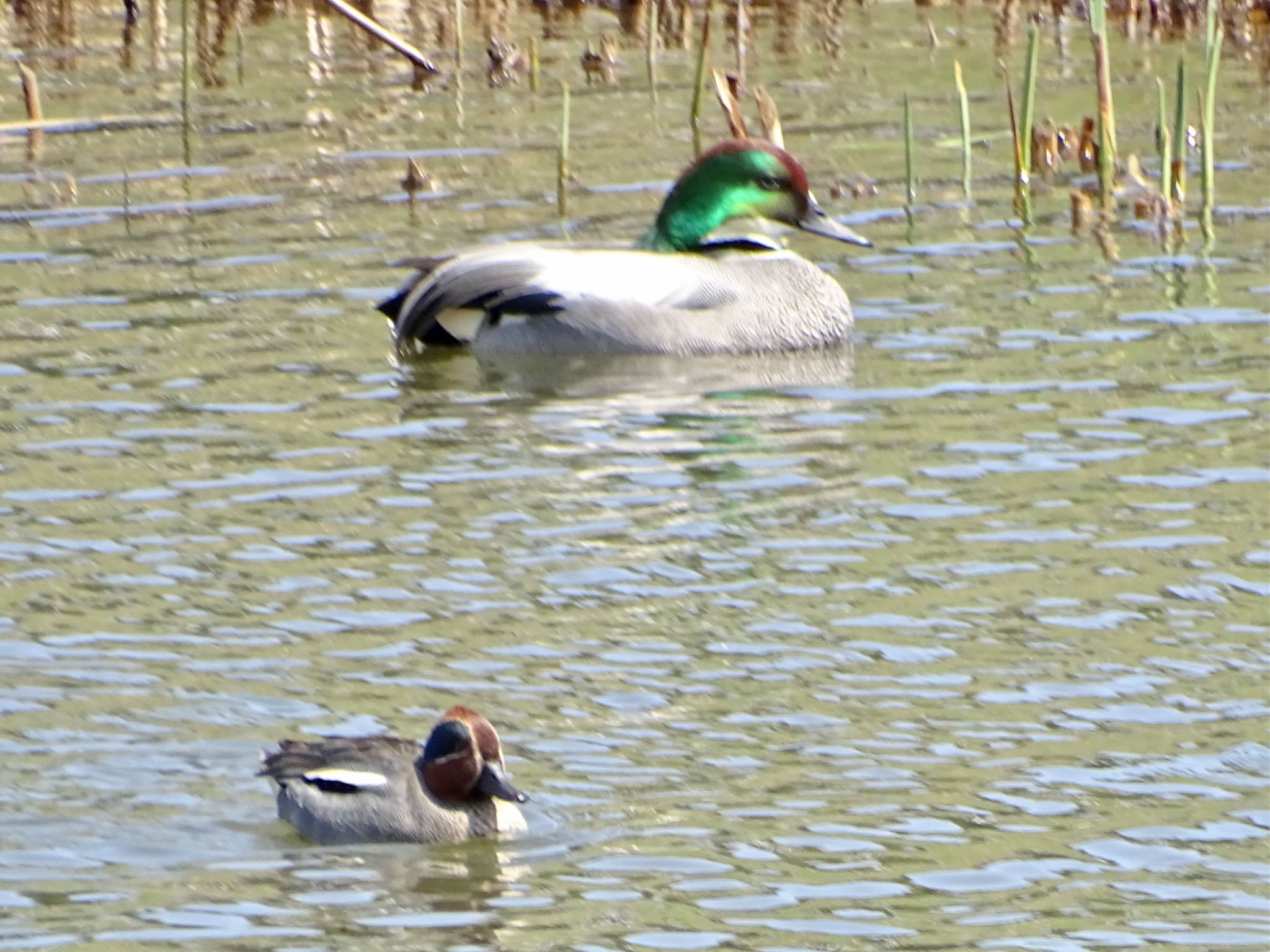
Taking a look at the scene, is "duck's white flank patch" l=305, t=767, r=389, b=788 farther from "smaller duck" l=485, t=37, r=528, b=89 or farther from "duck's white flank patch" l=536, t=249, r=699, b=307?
"smaller duck" l=485, t=37, r=528, b=89

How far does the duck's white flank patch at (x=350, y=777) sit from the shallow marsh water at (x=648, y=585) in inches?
7.5

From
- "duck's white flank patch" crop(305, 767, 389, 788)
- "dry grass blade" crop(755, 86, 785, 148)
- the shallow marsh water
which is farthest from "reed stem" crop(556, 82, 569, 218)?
"duck's white flank patch" crop(305, 767, 389, 788)

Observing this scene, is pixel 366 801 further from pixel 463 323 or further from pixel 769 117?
pixel 769 117

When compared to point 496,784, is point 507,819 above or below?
below

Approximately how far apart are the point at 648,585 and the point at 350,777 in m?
2.11

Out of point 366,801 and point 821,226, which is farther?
point 821,226

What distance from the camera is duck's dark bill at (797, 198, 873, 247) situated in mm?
12805

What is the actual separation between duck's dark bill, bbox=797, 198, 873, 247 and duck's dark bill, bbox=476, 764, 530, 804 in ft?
21.9

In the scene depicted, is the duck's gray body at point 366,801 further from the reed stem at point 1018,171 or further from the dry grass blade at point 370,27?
the reed stem at point 1018,171

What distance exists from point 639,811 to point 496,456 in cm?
369

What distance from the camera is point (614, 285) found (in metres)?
12.1

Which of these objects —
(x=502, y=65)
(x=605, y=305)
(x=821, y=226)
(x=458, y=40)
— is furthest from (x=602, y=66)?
(x=605, y=305)

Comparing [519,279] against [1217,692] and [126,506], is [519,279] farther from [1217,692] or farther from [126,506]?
[1217,692]

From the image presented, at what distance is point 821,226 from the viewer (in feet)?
42.2
